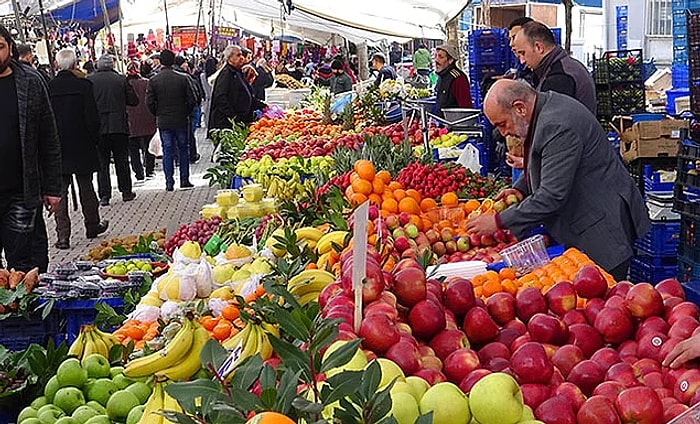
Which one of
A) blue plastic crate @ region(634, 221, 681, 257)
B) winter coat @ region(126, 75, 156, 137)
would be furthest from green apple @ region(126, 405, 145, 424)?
winter coat @ region(126, 75, 156, 137)

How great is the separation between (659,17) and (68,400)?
20.6 meters

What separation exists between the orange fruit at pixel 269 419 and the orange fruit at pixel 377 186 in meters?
3.89

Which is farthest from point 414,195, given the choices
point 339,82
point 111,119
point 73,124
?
point 339,82

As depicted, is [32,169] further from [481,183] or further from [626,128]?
[626,128]

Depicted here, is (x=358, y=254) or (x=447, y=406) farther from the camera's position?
(x=358, y=254)

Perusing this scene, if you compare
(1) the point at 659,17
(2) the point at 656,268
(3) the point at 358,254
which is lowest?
(2) the point at 656,268

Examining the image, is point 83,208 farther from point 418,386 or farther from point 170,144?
point 418,386

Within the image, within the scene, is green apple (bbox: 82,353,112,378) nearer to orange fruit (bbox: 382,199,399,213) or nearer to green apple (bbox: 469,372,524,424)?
green apple (bbox: 469,372,524,424)

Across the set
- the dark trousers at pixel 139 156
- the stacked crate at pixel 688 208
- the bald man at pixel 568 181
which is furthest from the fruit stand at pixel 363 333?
the dark trousers at pixel 139 156

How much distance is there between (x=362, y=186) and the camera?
207 inches

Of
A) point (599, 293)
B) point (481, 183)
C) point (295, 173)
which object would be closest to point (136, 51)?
point (295, 173)

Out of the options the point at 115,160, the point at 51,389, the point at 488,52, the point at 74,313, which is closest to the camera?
the point at 51,389

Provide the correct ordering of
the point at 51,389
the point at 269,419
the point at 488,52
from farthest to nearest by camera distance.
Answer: the point at 488,52
the point at 51,389
the point at 269,419

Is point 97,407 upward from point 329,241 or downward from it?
downward
